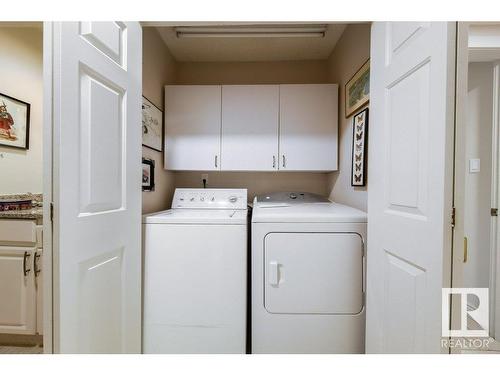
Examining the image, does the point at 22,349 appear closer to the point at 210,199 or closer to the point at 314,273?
the point at 210,199

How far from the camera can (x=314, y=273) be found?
1390 mm

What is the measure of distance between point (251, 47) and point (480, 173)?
2.27 metres

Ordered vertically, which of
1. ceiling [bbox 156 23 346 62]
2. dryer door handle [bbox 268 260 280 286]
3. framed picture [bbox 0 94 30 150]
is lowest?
dryer door handle [bbox 268 260 280 286]

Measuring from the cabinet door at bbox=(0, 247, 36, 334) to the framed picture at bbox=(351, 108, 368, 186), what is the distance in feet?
7.75

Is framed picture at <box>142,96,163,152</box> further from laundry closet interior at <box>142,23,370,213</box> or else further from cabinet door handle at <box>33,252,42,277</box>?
cabinet door handle at <box>33,252,42,277</box>

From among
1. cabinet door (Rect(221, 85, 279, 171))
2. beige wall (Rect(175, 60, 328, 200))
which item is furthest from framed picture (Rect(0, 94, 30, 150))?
cabinet door (Rect(221, 85, 279, 171))

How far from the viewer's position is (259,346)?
141cm

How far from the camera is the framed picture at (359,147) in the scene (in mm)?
1617

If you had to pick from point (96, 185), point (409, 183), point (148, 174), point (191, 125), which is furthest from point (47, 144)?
point (191, 125)

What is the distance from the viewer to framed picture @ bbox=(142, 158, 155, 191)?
1.71 m

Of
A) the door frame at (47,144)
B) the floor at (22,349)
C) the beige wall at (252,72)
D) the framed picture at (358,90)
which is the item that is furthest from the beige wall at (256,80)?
the door frame at (47,144)

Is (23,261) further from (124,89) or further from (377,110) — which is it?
(377,110)

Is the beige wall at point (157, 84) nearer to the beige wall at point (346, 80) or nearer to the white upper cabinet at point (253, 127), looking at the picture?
the white upper cabinet at point (253, 127)
